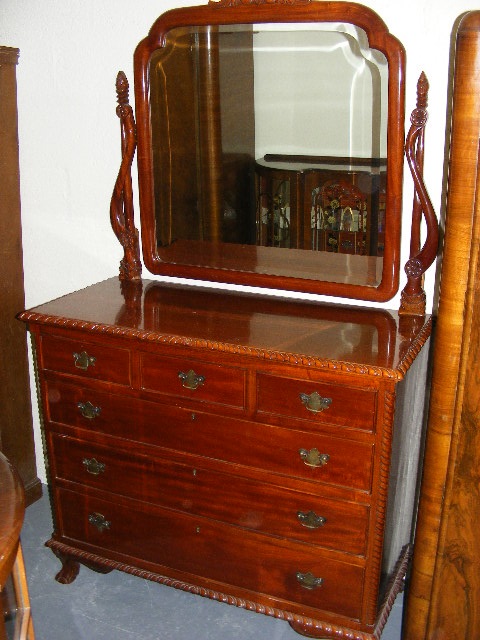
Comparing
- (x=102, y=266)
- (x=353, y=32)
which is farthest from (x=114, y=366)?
(x=353, y=32)

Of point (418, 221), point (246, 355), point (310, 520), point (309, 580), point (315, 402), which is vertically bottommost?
point (309, 580)

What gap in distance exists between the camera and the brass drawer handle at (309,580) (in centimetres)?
216

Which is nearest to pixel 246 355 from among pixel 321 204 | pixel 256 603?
pixel 321 204

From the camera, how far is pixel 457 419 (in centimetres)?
186

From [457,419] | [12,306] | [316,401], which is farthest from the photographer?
[12,306]

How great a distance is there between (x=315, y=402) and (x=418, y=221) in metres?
0.67

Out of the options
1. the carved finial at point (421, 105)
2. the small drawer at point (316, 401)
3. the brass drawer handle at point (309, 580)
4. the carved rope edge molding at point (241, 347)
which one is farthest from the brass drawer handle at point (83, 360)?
the carved finial at point (421, 105)

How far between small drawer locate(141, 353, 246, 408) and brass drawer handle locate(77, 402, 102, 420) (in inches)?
9.0

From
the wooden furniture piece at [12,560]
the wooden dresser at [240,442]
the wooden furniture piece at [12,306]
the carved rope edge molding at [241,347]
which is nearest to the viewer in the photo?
the wooden furniture piece at [12,560]

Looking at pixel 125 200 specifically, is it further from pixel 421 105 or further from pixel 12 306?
pixel 421 105

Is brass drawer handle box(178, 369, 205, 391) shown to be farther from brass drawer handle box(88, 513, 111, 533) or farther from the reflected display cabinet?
brass drawer handle box(88, 513, 111, 533)

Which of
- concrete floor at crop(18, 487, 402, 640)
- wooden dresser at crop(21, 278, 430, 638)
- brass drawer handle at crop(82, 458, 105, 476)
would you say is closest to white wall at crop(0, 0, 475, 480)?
wooden dresser at crop(21, 278, 430, 638)

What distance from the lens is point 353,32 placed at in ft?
7.04

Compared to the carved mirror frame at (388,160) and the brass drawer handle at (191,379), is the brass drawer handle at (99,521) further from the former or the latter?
the carved mirror frame at (388,160)
